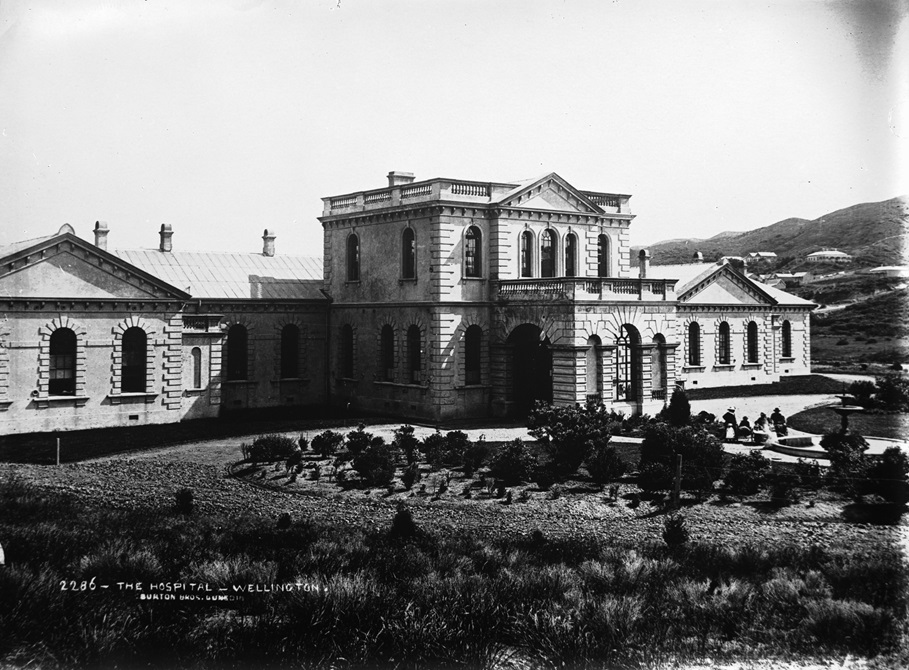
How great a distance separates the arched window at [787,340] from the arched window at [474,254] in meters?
22.5

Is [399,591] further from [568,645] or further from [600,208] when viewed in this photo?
[600,208]

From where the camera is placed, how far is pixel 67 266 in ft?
91.6

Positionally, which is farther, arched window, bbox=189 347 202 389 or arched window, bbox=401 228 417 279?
arched window, bbox=401 228 417 279

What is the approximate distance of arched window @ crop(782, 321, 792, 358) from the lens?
155 ft

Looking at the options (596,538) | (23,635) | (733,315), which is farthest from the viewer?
(733,315)

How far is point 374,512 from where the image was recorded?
18.2 m

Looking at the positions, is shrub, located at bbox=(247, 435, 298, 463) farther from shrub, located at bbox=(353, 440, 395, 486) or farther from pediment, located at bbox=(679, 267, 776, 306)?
pediment, located at bbox=(679, 267, 776, 306)

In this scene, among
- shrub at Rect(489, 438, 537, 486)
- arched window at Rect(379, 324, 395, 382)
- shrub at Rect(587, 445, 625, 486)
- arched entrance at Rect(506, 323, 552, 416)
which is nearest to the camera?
shrub at Rect(587, 445, 625, 486)

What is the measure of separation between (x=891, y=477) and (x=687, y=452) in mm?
4741

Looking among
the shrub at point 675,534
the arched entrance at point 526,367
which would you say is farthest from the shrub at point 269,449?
the arched entrance at point 526,367

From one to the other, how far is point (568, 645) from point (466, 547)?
4.41 m

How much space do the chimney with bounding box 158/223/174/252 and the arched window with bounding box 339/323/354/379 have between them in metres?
8.60

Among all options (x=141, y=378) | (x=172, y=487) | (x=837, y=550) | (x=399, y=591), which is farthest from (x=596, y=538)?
(x=141, y=378)

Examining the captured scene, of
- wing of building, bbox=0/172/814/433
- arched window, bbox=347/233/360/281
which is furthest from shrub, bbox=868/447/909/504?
arched window, bbox=347/233/360/281
